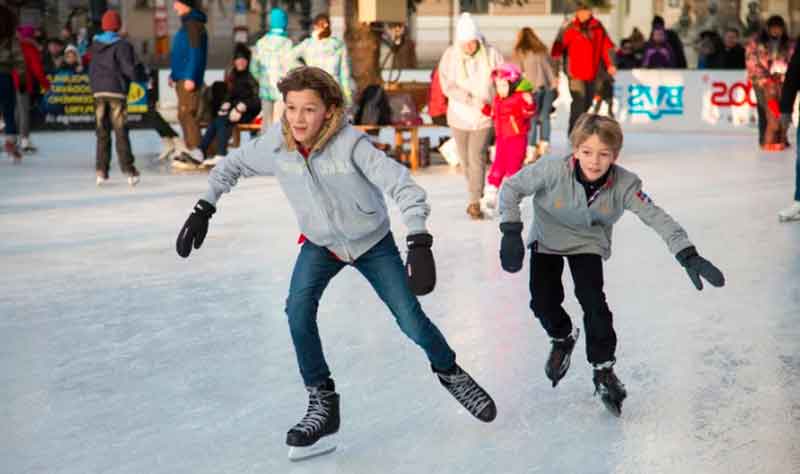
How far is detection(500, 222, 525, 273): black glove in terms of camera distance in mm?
4117

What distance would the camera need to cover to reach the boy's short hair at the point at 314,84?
12.2 feet

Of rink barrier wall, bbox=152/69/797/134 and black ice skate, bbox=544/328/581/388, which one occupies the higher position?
black ice skate, bbox=544/328/581/388

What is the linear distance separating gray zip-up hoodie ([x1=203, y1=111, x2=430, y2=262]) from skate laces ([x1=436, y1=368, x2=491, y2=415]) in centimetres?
46

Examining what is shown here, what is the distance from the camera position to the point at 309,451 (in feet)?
12.6

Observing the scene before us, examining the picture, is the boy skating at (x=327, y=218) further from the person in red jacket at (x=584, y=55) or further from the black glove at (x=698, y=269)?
the person in red jacket at (x=584, y=55)

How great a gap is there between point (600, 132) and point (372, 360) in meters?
1.45

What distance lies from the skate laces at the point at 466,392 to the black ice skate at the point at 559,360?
59 cm

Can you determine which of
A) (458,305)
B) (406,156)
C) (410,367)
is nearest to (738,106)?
(406,156)

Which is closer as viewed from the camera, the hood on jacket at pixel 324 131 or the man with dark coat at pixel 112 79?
the hood on jacket at pixel 324 131

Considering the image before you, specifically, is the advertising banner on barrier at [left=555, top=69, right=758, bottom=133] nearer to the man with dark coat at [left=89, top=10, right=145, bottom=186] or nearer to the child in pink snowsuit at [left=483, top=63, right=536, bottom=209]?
the man with dark coat at [left=89, top=10, right=145, bottom=186]

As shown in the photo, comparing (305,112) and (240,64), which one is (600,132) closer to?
(305,112)

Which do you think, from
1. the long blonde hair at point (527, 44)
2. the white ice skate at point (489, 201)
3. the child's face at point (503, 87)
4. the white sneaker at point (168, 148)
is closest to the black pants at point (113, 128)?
the white sneaker at point (168, 148)

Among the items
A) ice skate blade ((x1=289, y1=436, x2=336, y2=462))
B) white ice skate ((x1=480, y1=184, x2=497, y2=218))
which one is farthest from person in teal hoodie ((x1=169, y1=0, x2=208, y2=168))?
Result: ice skate blade ((x1=289, y1=436, x2=336, y2=462))

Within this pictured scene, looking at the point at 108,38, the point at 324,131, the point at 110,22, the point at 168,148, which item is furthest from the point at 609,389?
the point at 168,148
